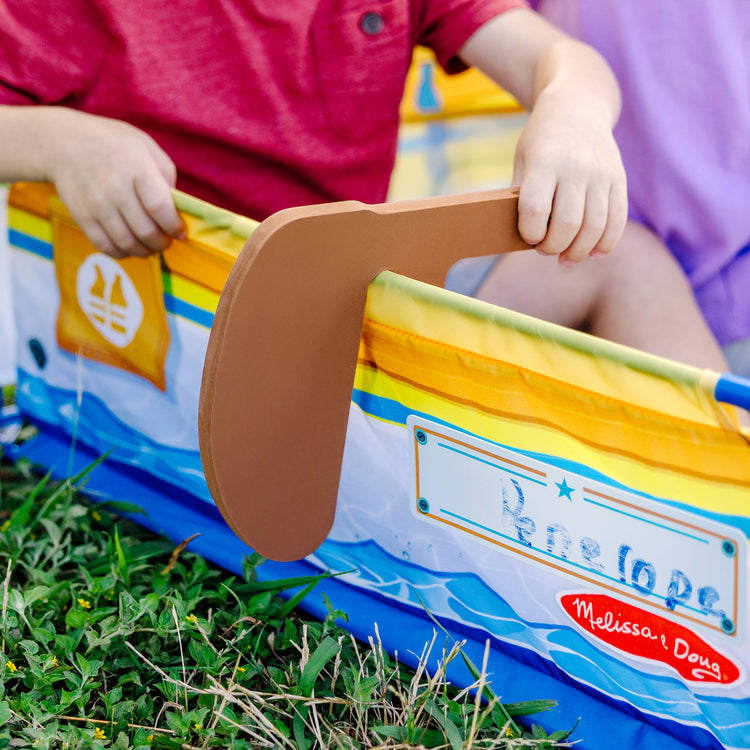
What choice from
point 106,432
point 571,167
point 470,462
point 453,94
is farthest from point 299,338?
point 453,94

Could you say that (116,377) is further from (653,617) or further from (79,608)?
(653,617)

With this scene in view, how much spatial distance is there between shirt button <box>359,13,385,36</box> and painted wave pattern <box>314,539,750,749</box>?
0.48 meters

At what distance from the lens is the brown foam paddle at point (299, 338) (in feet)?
1.67

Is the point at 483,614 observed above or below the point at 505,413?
below

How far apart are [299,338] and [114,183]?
210mm

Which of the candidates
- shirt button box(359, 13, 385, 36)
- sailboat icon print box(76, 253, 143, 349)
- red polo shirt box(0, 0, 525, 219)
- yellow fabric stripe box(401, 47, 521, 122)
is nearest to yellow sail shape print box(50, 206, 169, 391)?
sailboat icon print box(76, 253, 143, 349)

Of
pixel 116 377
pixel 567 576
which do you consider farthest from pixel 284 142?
pixel 567 576

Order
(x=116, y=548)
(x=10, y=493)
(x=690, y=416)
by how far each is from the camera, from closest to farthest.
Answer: (x=690, y=416) → (x=116, y=548) → (x=10, y=493)

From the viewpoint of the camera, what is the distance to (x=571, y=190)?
2.01 feet

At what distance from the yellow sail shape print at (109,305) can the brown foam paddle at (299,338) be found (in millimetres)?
→ 186

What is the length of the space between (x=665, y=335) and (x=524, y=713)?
13.6 inches

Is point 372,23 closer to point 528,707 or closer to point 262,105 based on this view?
point 262,105

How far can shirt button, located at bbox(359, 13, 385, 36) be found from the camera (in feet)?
2.75

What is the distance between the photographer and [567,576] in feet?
1.69
